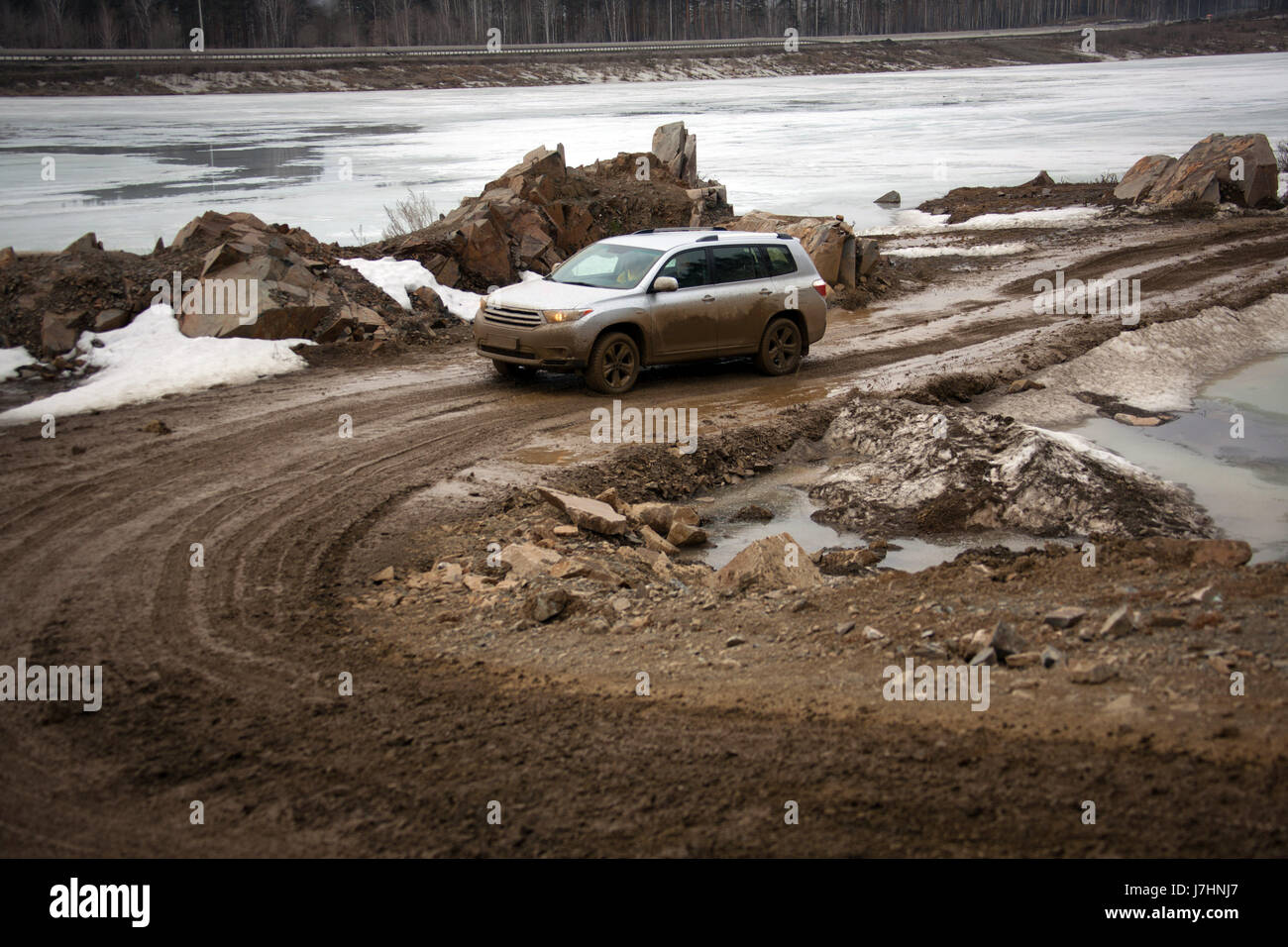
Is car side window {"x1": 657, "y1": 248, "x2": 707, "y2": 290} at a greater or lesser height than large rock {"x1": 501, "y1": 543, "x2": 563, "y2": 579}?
greater

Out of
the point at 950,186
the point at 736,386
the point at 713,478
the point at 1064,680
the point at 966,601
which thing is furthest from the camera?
the point at 950,186

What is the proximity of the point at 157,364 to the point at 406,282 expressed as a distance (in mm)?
5014

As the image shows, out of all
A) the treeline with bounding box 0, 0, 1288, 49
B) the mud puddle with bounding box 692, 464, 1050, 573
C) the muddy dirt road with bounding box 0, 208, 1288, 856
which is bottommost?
the mud puddle with bounding box 692, 464, 1050, 573

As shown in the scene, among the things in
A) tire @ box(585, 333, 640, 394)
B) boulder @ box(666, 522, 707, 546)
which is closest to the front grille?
tire @ box(585, 333, 640, 394)

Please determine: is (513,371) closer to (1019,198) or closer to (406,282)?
(406,282)

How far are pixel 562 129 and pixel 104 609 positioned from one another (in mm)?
40662

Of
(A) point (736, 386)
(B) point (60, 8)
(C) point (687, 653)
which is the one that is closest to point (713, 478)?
(A) point (736, 386)

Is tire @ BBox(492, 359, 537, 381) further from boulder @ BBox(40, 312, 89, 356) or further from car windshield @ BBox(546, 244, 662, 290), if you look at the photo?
boulder @ BBox(40, 312, 89, 356)

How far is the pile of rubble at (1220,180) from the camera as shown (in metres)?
29.6

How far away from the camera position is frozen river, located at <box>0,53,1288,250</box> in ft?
88.1

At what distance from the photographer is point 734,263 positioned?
14.4 m

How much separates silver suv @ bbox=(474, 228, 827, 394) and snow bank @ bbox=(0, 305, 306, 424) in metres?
3.38

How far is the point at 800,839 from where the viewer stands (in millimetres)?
4633

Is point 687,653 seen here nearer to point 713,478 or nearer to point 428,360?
point 713,478
